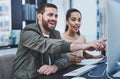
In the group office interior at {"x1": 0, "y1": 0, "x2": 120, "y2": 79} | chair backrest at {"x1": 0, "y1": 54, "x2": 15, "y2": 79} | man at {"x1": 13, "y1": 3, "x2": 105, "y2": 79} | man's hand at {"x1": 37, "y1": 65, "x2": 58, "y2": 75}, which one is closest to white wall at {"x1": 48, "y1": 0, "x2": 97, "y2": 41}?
office interior at {"x1": 0, "y1": 0, "x2": 120, "y2": 79}

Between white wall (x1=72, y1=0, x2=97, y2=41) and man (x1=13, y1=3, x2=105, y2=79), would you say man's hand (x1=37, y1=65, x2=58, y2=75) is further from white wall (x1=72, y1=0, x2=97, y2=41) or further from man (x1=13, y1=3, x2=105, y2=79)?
white wall (x1=72, y1=0, x2=97, y2=41)

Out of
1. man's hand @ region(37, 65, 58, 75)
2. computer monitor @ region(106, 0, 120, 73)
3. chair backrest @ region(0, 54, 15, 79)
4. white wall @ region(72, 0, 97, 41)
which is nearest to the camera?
computer monitor @ region(106, 0, 120, 73)

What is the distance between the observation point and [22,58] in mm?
1765

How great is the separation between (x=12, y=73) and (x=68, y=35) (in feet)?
3.47

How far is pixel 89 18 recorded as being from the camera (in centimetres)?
429

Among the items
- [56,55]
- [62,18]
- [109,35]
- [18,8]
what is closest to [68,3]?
[62,18]

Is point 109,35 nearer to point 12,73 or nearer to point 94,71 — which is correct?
point 94,71

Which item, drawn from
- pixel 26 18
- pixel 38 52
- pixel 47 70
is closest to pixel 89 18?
pixel 26 18

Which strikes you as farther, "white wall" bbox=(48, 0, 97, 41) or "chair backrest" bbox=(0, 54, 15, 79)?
"white wall" bbox=(48, 0, 97, 41)

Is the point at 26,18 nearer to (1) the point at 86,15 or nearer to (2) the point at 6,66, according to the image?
Answer: (1) the point at 86,15

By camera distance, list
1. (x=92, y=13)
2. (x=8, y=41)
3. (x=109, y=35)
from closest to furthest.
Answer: (x=109, y=35)
(x=8, y=41)
(x=92, y=13)

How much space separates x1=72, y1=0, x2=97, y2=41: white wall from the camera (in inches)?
167

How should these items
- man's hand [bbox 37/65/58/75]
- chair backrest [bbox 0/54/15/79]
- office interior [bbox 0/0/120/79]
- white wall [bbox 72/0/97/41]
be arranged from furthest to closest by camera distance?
white wall [bbox 72/0/97/41]
office interior [bbox 0/0/120/79]
chair backrest [bbox 0/54/15/79]
man's hand [bbox 37/65/58/75]

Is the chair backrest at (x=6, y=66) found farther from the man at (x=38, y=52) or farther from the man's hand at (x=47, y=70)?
the man's hand at (x=47, y=70)
